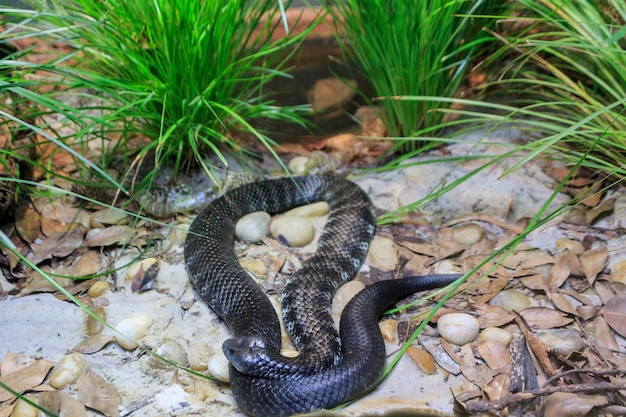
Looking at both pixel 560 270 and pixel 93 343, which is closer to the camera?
pixel 93 343

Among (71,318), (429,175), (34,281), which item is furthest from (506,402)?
(34,281)

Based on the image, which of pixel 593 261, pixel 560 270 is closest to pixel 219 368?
pixel 560 270

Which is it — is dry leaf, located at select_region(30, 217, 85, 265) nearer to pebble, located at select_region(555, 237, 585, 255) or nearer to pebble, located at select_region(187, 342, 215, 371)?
pebble, located at select_region(187, 342, 215, 371)

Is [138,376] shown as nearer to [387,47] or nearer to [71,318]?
[71,318]

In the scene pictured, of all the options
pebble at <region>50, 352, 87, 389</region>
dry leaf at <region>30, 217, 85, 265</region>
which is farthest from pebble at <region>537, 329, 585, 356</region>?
dry leaf at <region>30, 217, 85, 265</region>

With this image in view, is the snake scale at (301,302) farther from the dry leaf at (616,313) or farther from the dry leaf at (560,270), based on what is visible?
the dry leaf at (616,313)

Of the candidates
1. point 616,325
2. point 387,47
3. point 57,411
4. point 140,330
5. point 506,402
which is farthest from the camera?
point 387,47

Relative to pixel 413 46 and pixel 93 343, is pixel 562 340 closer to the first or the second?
pixel 413 46
